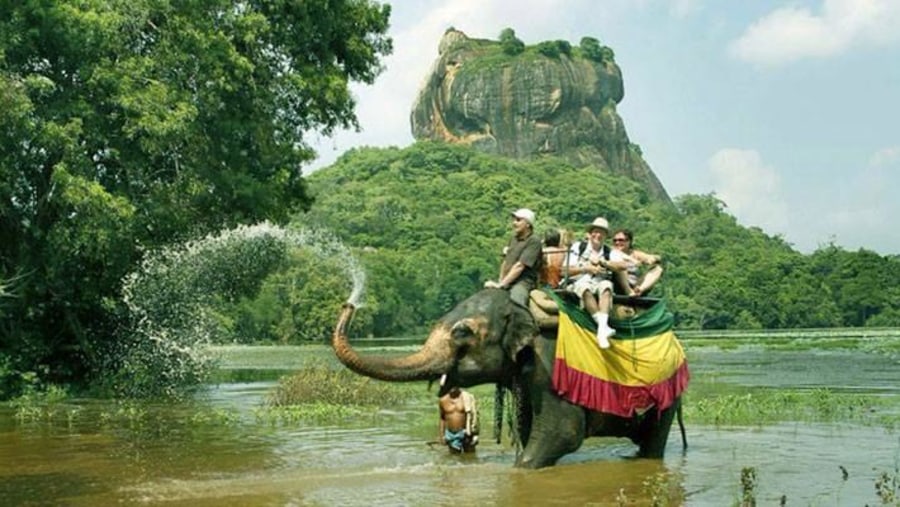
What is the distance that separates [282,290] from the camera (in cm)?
7106

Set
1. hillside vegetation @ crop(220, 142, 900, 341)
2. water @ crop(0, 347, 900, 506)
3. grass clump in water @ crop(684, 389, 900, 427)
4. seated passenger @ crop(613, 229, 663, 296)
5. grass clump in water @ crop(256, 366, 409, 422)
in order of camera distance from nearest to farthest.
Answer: water @ crop(0, 347, 900, 506) → seated passenger @ crop(613, 229, 663, 296) → grass clump in water @ crop(684, 389, 900, 427) → grass clump in water @ crop(256, 366, 409, 422) → hillside vegetation @ crop(220, 142, 900, 341)

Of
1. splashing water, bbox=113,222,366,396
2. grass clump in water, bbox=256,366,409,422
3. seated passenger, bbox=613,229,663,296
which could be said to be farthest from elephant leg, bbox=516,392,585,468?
splashing water, bbox=113,222,366,396

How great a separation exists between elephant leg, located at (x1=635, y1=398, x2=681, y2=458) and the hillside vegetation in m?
55.0

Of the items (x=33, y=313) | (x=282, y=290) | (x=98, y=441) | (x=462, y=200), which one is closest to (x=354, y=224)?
(x=462, y=200)

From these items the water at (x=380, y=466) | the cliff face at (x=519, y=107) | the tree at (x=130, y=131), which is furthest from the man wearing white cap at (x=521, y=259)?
the cliff face at (x=519, y=107)

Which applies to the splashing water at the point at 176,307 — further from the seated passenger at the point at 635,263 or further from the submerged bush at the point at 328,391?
the seated passenger at the point at 635,263

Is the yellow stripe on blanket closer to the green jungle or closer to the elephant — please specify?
the elephant

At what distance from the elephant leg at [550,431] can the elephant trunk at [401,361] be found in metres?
1.21

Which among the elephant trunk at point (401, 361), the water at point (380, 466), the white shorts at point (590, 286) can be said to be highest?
the white shorts at point (590, 286)

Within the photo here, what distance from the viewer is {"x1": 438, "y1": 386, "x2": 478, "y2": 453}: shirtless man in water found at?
13570 mm

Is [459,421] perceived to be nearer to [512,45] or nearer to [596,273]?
[596,273]

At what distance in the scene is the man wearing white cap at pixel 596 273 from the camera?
1172cm

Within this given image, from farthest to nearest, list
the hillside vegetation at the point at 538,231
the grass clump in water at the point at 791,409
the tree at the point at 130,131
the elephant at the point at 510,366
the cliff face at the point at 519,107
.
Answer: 1. the cliff face at the point at 519,107
2. the hillside vegetation at the point at 538,231
3. the tree at the point at 130,131
4. the grass clump in water at the point at 791,409
5. the elephant at the point at 510,366

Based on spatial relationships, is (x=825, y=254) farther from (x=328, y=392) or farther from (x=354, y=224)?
(x=328, y=392)
